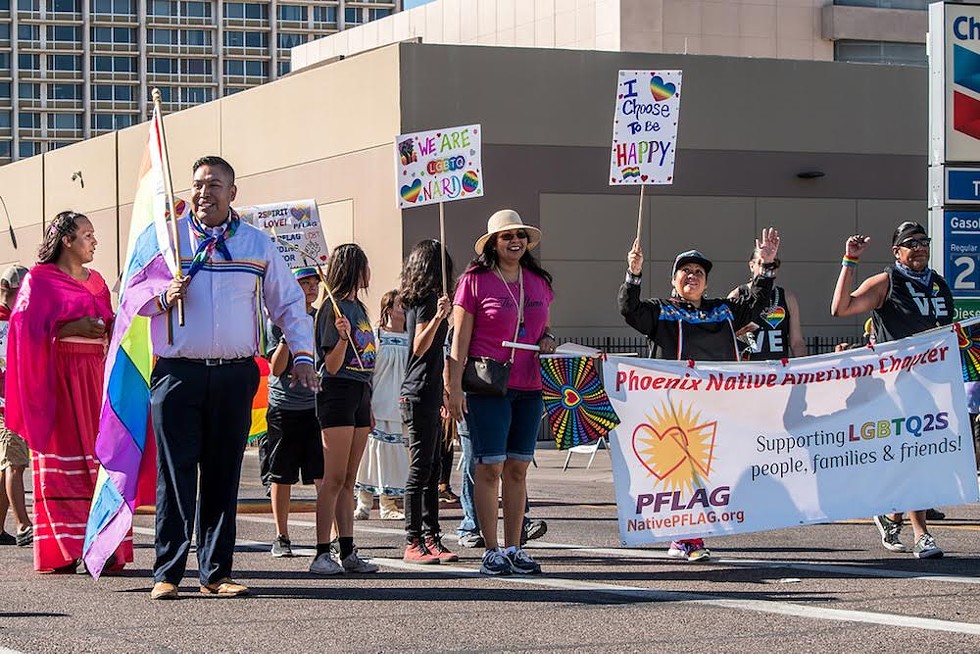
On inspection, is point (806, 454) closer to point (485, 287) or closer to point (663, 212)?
point (485, 287)

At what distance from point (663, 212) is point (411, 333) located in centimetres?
1772

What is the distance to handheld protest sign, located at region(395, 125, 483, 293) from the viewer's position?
13.8m

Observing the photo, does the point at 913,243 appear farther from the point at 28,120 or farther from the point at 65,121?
the point at 65,121

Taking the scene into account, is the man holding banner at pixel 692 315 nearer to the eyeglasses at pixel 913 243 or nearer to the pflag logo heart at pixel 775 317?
the eyeglasses at pixel 913 243

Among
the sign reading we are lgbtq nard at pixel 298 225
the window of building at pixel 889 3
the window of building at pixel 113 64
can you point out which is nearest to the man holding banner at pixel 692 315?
the sign reading we are lgbtq nard at pixel 298 225

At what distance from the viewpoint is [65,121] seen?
124 meters

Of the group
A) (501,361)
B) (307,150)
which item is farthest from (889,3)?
(501,361)

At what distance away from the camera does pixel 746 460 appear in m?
10.1

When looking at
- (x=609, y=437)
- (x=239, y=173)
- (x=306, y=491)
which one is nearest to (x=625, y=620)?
(x=609, y=437)

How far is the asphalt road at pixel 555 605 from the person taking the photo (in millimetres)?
7191

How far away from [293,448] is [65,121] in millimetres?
118506

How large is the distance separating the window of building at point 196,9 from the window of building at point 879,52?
301 ft

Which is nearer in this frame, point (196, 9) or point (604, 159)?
point (604, 159)

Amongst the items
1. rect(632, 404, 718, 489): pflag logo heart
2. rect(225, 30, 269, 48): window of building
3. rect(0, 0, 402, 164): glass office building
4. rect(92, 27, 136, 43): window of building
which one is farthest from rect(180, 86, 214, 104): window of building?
rect(632, 404, 718, 489): pflag logo heart
